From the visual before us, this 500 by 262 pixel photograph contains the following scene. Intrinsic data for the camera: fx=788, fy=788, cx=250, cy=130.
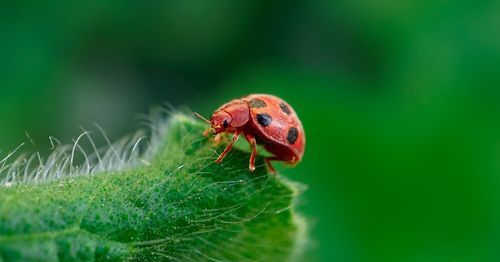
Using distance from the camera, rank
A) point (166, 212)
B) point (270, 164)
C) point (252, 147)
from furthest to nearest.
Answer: point (270, 164), point (252, 147), point (166, 212)

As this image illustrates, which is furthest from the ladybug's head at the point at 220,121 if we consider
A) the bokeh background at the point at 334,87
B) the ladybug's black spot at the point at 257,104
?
the bokeh background at the point at 334,87

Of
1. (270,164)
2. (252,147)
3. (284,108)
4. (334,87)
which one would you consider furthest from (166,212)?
(334,87)

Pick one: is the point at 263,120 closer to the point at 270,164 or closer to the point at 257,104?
the point at 257,104

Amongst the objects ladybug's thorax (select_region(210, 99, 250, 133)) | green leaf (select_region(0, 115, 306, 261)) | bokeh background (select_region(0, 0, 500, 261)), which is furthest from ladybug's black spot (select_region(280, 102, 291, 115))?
bokeh background (select_region(0, 0, 500, 261))

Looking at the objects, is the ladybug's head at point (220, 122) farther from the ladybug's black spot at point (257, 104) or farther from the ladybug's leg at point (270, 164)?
the ladybug's leg at point (270, 164)

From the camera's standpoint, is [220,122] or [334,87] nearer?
[220,122]

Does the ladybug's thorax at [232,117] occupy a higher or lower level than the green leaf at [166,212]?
higher

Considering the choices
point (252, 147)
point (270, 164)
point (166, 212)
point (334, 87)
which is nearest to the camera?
point (166, 212)
